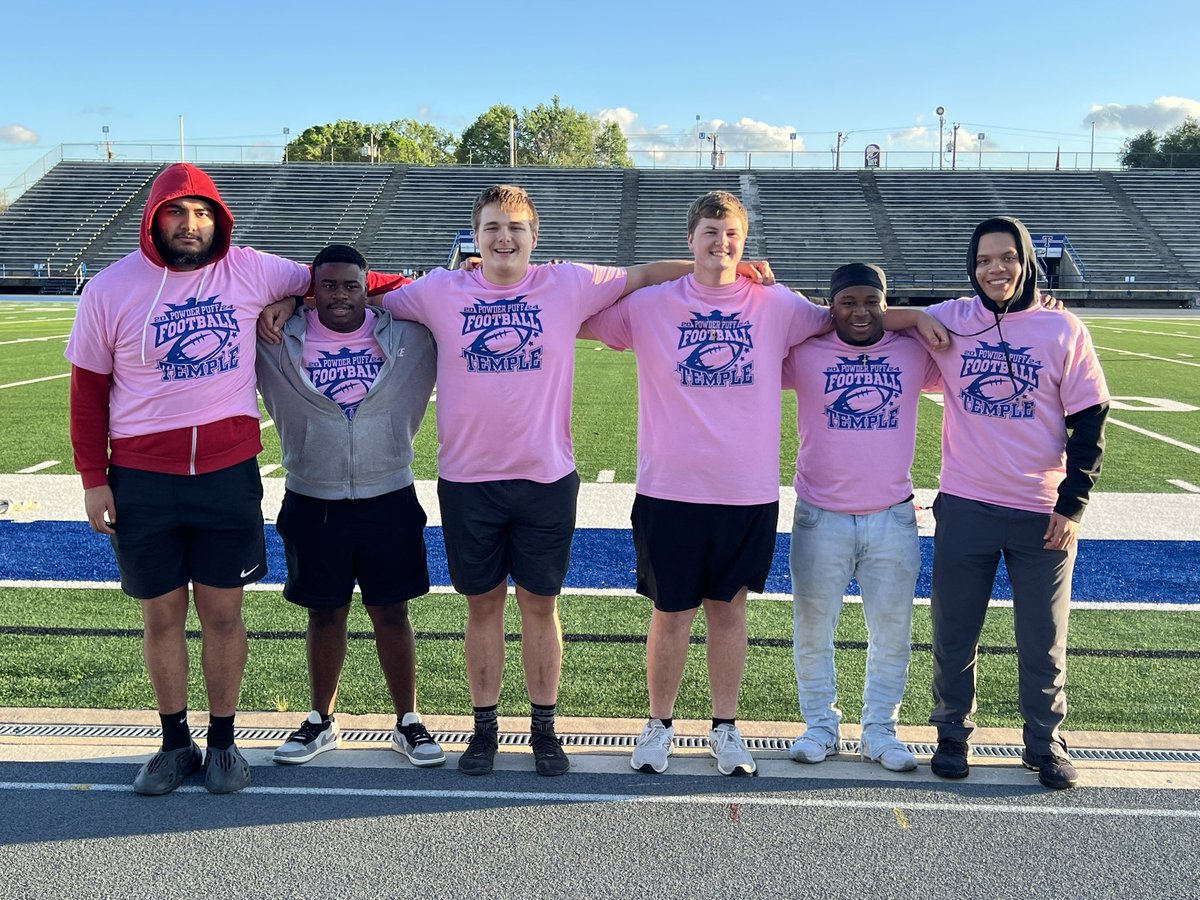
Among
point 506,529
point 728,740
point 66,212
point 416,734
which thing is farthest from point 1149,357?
point 66,212

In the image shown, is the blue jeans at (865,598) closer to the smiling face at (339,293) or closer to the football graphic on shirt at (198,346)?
the smiling face at (339,293)

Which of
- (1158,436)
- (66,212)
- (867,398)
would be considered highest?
(66,212)

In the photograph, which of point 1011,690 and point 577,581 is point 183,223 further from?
point 1011,690

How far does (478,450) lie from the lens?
3.09 meters

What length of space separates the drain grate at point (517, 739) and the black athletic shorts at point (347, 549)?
505 mm

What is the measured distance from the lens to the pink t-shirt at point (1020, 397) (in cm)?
304

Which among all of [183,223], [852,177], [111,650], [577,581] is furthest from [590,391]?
[852,177]

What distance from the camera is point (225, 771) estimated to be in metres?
2.99

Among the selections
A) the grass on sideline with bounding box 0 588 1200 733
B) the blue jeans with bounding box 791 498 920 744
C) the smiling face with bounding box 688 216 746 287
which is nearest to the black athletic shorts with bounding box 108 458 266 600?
the grass on sideline with bounding box 0 588 1200 733

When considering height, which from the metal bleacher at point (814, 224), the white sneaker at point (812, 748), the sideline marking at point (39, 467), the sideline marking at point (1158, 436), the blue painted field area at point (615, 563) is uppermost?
the metal bleacher at point (814, 224)

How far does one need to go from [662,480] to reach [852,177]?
152 feet

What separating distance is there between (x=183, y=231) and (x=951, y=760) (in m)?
2.80

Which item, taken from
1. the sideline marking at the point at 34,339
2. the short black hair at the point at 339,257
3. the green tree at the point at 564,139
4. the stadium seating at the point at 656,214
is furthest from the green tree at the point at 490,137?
the short black hair at the point at 339,257

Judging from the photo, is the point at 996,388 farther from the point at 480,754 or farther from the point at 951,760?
the point at 480,754
